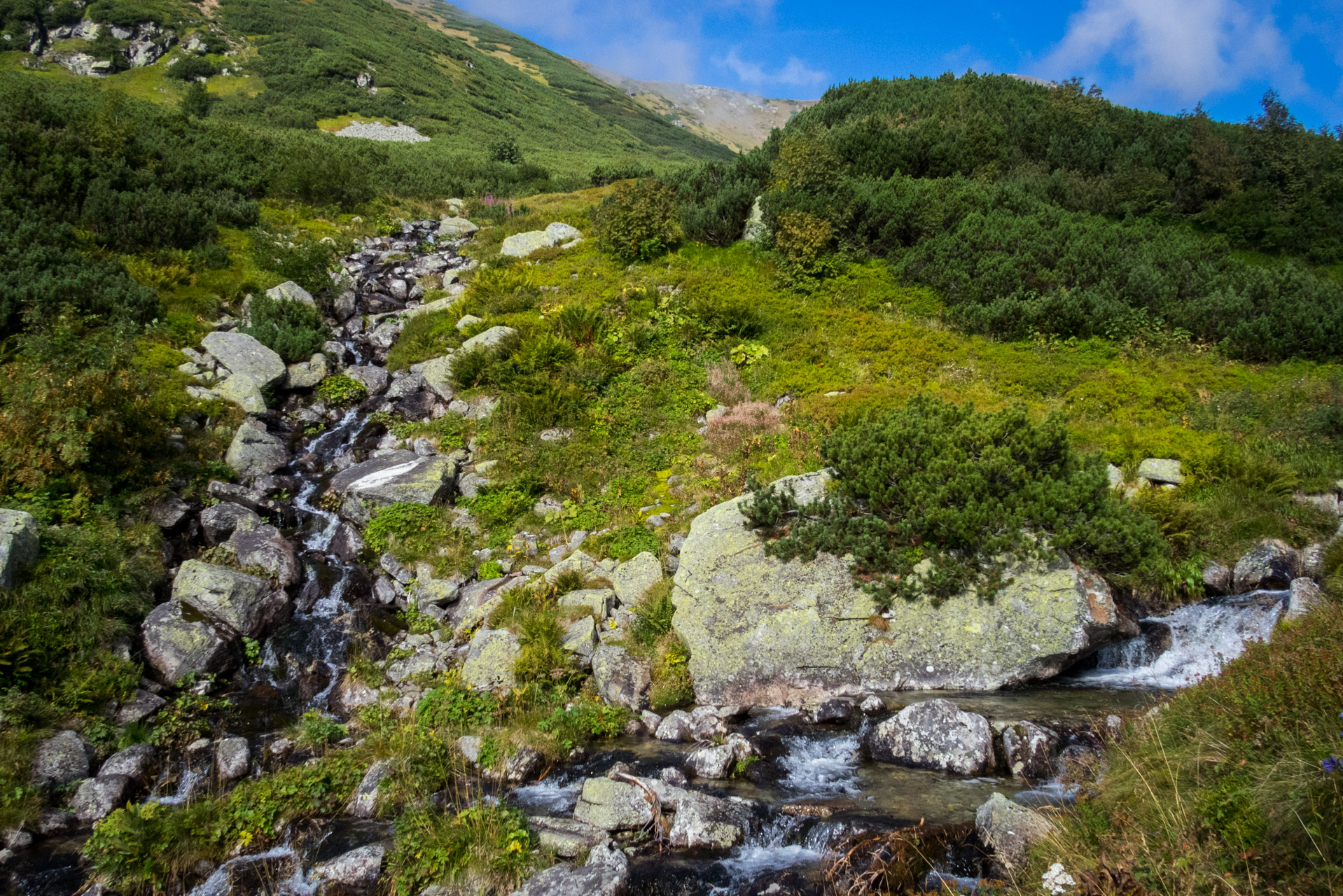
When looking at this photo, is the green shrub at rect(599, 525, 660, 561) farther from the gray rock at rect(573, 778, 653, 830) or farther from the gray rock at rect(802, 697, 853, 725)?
the gray rock at rect(573, 778, 653, 830)

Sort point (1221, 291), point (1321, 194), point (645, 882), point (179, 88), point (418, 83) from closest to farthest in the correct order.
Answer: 1. point (645, 882)
2. point (1221, 291)
3. point (1321, 194)
4. point (179, 88)
5. point (418, 83)

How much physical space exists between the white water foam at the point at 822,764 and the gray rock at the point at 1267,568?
21.1 feet

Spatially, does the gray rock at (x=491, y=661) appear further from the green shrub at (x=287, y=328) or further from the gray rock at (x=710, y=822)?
the green shrub at (x=287, y=328)

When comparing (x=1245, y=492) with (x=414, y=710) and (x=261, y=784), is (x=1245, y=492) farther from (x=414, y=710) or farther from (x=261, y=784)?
(x=261, y=784)

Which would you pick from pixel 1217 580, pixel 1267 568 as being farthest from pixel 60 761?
pixel 1267 568

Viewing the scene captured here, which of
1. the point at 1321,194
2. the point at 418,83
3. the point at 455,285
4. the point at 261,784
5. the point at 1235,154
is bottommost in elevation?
the point at 261,784

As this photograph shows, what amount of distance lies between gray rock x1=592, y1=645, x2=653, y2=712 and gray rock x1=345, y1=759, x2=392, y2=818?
256 centimetres

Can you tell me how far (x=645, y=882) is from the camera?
17.6ft

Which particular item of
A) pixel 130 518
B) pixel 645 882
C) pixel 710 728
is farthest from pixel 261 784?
pixel 130 518

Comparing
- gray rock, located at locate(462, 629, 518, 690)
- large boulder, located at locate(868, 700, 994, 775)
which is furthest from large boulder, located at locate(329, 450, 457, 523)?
large boulder, located at locate(868, 700, 994, 775)

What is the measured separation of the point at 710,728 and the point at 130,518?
9.45m

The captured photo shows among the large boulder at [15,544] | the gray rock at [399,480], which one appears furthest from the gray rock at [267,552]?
the large boulder at [15,544]

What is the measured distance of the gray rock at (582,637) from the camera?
28.0 ft

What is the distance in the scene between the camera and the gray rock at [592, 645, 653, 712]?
804 cm
